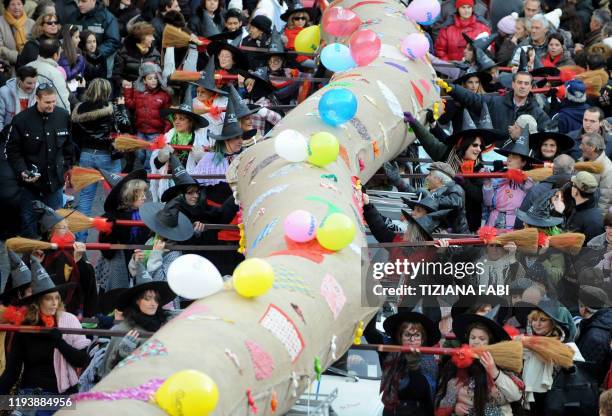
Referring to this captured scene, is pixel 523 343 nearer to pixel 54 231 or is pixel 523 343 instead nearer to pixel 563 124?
pixel 54 231

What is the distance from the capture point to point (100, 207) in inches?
651

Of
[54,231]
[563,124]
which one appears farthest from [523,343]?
[563,124]

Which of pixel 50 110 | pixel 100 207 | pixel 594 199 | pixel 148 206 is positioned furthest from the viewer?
pixel 100 207

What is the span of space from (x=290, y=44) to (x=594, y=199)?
5.41 metres

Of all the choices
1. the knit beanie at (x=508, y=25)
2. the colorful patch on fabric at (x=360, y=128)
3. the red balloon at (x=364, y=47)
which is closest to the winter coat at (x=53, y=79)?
the red balloon at (x=364, y=47)

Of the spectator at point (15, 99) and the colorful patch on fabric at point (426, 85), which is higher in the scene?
the colorful patch on fabric at point (426, 85)

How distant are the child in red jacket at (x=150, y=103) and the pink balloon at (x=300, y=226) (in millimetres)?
6400

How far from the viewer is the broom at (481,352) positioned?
10789mm

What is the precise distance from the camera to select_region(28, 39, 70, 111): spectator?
16297mm

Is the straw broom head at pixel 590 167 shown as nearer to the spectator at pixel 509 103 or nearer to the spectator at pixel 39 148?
the spectator at pixel 509 103

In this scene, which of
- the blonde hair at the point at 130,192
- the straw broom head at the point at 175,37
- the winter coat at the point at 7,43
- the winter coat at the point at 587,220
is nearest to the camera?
the blonde hair at the point at 130,192

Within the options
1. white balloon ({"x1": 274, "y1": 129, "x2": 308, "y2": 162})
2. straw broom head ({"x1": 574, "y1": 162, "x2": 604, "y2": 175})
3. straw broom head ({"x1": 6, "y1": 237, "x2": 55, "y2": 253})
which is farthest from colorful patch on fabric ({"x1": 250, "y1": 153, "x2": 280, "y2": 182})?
straw broom head ({"x1": 574, "y1": 162, "x2": 604, "y2": 175})

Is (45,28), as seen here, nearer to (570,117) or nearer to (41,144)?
(41,144)

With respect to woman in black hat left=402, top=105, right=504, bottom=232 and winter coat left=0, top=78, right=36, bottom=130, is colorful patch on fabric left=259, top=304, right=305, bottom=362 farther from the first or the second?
winter coat left=0, top=78, right=36, bottom=130
